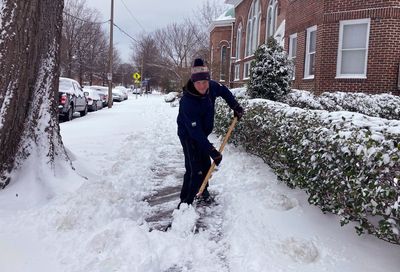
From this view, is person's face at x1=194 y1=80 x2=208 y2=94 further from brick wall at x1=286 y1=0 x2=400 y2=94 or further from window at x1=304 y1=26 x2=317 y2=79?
window at x1=304 y1=26 x2=317 y2=79

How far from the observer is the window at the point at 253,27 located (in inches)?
962

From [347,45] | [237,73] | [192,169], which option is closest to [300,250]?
[192,169]

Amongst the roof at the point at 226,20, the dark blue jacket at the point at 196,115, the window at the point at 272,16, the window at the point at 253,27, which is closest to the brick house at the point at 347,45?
the window at the point at 272,16

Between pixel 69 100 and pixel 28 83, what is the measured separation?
38.1 ft

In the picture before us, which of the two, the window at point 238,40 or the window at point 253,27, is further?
the window at point 238,40

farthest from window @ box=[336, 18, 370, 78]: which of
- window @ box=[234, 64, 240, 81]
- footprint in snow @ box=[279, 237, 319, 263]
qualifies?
window @ box=[234, 64, 240, 81]

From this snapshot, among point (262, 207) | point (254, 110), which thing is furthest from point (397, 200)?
point (254, 110)

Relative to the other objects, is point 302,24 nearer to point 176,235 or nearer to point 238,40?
point 176,235

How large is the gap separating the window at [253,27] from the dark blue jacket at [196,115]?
65.8 ft

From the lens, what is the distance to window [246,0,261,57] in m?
24.4

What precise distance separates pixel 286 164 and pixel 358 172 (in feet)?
5.71

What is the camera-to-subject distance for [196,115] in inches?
188

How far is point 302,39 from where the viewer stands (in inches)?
591

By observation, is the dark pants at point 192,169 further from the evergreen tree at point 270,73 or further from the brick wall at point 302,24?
the brick wall at point 302,24
